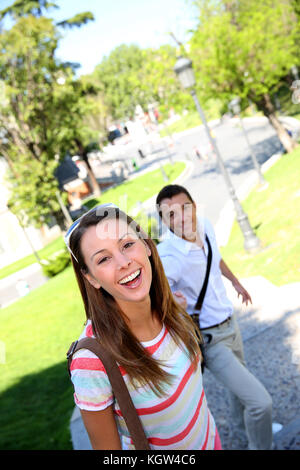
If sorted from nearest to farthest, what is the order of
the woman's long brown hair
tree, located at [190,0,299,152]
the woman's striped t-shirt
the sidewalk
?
the woman's striped t-shirt < the woman's long brown hair < the sidewalk < tree, located at [190,0,299,152]

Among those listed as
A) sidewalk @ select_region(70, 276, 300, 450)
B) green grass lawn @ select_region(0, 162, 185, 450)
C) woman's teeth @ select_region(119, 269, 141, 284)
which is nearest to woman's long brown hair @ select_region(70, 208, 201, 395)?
woman's teeth @ select_region(119, 269, 141, 284)

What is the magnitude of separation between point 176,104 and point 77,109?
15.5 m

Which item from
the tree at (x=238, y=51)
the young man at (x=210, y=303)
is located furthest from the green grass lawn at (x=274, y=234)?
the young man at (x=210, y=303)

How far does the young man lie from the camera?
2.87m

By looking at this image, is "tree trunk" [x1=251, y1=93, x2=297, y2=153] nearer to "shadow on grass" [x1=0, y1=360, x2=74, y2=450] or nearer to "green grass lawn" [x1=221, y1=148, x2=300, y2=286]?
"green grass lawn" [x1=221, y1=148, x2=300, y2=286]

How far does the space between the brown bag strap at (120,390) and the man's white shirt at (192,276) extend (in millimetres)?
1485

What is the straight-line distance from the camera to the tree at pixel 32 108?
22938 mm

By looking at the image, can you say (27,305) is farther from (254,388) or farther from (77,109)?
(77,109)

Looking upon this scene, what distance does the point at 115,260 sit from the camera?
1.67 m

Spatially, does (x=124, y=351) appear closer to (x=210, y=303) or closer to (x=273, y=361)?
(x=210, y=303)

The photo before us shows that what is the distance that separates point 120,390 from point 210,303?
1676 mm

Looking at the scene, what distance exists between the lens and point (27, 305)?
46.9 ft

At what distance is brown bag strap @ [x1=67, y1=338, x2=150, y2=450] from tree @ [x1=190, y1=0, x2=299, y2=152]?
14.6 metres
